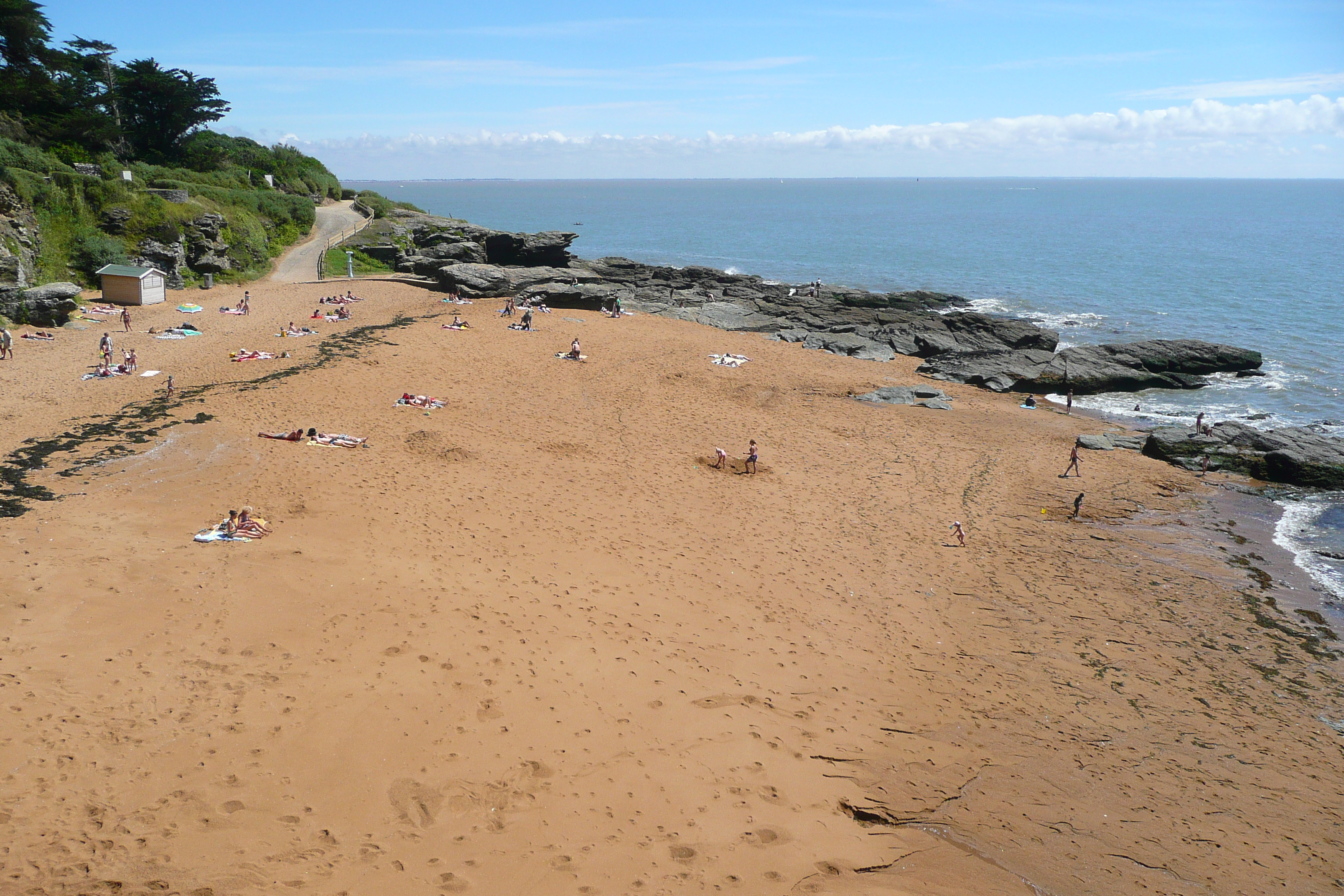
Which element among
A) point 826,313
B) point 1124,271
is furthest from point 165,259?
point 1124,271

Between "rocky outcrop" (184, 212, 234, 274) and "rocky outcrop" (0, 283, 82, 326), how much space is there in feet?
31.9

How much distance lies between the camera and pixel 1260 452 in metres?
22.2

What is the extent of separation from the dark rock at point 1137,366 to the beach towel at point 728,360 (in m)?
11.3

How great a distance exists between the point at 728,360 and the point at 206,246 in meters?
26.5

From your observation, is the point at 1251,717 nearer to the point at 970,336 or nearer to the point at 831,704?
the point at 831,704

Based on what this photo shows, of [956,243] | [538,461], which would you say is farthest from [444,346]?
[956,243]

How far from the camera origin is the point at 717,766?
9.33 metres

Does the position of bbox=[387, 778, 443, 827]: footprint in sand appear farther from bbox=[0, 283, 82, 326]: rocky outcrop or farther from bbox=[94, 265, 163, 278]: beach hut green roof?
bbox=[94, 265, 163, 278]: beach hut green roof

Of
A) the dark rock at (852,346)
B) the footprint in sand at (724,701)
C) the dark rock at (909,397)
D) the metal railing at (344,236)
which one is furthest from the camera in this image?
the metal railing at (344,236)

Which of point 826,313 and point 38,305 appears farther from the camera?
point 826,313

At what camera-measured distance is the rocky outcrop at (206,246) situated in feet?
120

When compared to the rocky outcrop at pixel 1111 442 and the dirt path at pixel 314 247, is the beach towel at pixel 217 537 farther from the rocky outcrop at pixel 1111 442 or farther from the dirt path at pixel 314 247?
the dirt path at pixel 314 247

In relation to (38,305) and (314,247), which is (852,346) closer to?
(38,305)

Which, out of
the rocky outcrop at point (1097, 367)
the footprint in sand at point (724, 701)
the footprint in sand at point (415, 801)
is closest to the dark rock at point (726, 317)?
the rocky outcrop at point (1097, 367)
